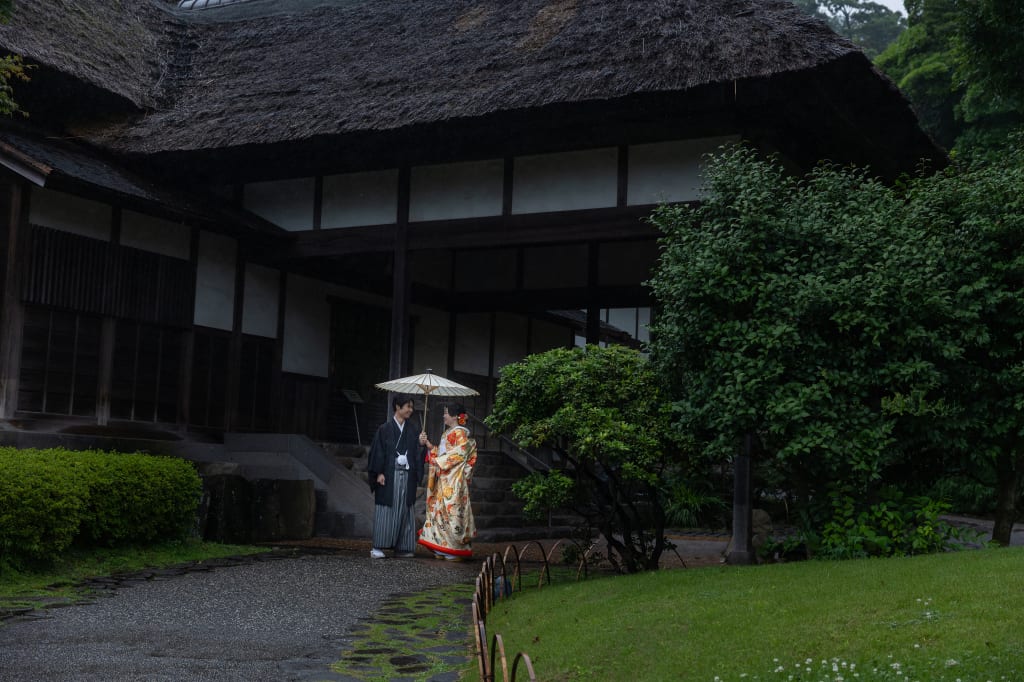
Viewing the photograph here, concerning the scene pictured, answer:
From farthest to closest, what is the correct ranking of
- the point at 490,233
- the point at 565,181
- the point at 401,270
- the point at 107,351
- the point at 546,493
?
the point at 401,270 < the point at 107,351 < the point at 490,233 < the point at 565,181 < the point at 546,493

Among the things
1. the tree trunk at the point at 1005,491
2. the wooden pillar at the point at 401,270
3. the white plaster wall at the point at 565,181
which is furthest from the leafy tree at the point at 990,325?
the wooden pillar at the point at 401,270

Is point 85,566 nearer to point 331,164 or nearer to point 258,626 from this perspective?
point 258,626

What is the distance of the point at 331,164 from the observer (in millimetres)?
15867

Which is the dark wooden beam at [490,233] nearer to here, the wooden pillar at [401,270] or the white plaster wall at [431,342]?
the wooden pillar at [401,270]

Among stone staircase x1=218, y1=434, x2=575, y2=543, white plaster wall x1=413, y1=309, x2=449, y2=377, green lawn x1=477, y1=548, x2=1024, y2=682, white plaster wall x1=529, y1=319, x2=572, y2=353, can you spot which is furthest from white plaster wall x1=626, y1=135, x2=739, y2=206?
white plaster wall x1=529, y1=319, x2=572, y2=353

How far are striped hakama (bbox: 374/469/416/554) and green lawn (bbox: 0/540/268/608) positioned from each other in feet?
4.59

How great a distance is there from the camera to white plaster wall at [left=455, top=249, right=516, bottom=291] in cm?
1933

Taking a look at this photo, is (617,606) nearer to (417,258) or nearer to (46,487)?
(46,487)

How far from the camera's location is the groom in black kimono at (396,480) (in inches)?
508

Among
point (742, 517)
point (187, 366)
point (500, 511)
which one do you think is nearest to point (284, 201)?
point (187, 366)

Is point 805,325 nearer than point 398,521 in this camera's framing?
Yes

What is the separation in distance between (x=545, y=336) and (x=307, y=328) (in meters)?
6.71

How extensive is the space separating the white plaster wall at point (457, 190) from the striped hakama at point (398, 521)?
3.86 meters

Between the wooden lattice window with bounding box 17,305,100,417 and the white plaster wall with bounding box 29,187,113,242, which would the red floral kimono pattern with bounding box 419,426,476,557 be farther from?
the white plaster wall with bounding box 29,187,113,242
